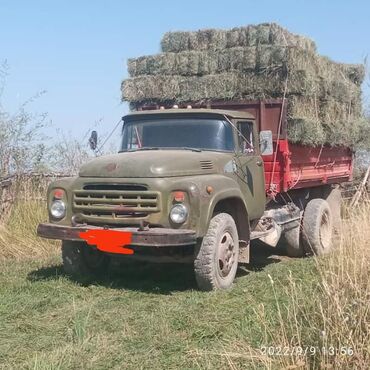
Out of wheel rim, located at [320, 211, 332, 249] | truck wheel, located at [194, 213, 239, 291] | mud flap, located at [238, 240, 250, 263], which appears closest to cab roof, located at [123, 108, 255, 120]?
truck wheel, located at [194, 213, 239, 291]

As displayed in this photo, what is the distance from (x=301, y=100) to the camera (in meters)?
8.88

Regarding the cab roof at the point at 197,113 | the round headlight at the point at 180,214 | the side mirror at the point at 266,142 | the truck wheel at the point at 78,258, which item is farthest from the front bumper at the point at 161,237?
the side mirror at the point at 266,142

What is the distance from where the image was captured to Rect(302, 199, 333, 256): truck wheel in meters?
9.41

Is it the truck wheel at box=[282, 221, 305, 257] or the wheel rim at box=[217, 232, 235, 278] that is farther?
the truck wheel at box=[282, 221, 305, 257]

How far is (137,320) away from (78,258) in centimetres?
199

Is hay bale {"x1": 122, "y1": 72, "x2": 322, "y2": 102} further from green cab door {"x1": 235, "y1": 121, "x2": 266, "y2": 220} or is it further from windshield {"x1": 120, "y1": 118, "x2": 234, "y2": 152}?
windshield {"x1": 120, "y1": 118, "x2": 234, "y2": 152}

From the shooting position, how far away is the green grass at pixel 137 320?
445cm

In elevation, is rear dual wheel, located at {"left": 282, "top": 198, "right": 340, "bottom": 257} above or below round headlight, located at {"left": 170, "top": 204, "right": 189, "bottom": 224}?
below

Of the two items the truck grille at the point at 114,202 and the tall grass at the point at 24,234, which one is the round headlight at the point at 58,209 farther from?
the tall grass at the point at 24,234

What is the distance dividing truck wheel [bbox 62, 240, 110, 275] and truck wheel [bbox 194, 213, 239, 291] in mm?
1620

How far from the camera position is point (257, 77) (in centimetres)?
923

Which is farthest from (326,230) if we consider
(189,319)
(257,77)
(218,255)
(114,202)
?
(189,319)

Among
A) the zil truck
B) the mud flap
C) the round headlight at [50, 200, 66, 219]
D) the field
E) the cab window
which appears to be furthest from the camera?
the cab window

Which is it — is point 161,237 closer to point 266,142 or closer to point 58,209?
point 58,209
